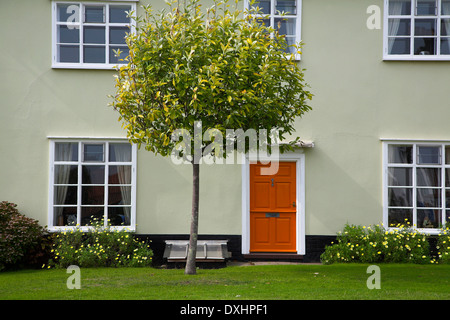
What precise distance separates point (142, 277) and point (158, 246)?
2.16 meters

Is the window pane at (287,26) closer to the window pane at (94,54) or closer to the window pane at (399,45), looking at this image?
the window pane at (399,45)

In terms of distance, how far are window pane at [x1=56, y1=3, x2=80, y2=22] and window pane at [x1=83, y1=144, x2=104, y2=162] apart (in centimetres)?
276

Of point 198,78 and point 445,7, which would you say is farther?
point 445,7

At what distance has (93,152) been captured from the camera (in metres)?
11.2

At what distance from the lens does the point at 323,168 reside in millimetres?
11266

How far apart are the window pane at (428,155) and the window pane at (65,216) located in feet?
24.7

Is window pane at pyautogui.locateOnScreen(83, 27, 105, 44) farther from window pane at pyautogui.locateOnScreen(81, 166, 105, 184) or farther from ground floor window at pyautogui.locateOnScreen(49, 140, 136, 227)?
window pane at pyautogui.locateOnScreen(81, 166, 105, 184)

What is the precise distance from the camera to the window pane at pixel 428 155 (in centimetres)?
1122

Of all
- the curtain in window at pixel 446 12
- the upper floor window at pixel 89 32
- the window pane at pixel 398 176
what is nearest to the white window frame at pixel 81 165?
the upper floor window at pixel 89 32

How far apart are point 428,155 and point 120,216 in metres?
6.79

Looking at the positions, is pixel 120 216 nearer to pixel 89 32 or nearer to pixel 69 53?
pixel 69 53

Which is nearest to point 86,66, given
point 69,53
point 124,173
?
point 69,53

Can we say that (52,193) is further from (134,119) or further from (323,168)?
(323,168)

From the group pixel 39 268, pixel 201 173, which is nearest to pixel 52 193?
pixel 39 268
